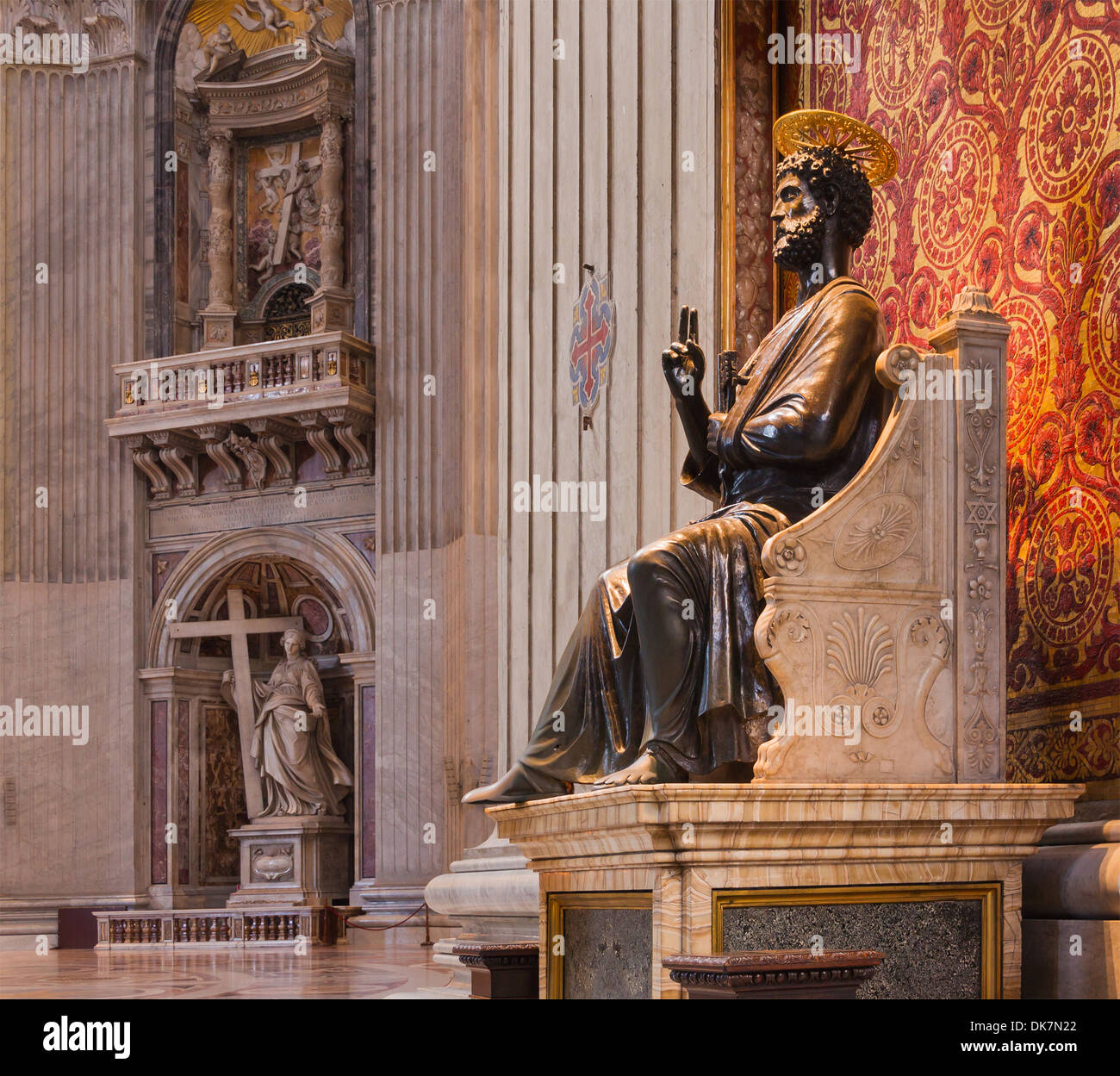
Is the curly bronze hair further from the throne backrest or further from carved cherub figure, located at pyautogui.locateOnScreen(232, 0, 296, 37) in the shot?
carved cherub figure, located at pyautogui.locateOnScreen(232, 0, 296, 37)

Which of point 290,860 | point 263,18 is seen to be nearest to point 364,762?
point 290,860

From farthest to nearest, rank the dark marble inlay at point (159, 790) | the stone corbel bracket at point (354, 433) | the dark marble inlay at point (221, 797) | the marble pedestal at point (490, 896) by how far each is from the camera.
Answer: the dark marble inlay at point (221, 797)
the dark marble inlay at point (159, 790)
the stone corbel bracket at point (354, 433)
the marble pedestal at point (490, 896)

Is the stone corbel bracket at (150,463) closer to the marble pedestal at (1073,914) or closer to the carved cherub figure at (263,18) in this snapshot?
the carved cherub figure at (263,18)

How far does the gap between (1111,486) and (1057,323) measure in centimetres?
54

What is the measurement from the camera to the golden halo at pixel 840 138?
445 centimetres

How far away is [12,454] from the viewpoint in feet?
52.6

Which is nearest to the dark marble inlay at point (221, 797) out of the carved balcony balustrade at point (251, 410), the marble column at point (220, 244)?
the carved balcony balustrade at point (251, 410)

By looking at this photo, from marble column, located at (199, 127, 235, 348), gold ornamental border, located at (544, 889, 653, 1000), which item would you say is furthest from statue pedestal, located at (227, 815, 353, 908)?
gold ornamental border, located at (544, 889, 653, 1000)

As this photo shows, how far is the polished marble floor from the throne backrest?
13.5ft

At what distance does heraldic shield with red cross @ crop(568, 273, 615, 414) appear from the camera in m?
6.59

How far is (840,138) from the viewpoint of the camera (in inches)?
176

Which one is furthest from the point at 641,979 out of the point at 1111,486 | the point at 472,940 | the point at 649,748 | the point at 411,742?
the point at 411,742

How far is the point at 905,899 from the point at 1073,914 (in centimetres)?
45
